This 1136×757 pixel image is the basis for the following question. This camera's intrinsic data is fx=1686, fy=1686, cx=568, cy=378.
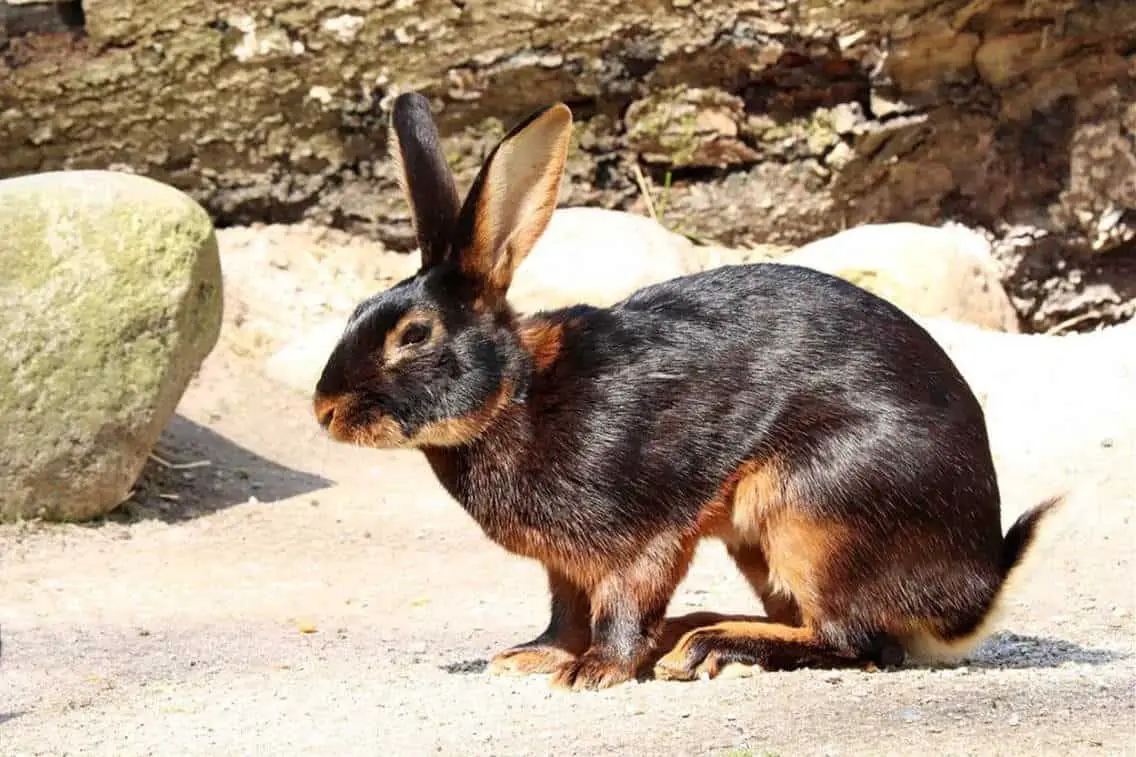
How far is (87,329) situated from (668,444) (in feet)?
13.2

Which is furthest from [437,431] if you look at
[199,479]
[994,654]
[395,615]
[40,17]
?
[40,17]

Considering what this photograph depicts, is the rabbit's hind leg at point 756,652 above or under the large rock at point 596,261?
above

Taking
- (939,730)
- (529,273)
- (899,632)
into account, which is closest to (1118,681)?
(899,632)

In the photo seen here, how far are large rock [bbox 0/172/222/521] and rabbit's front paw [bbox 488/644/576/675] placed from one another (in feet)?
12.0

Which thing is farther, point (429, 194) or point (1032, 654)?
point (1032, 654)

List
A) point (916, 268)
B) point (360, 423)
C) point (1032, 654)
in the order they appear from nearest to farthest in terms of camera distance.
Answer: point (360, 423)
point (1032, 654)
point (916, 268)

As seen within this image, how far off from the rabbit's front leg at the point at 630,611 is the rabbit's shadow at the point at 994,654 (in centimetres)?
18

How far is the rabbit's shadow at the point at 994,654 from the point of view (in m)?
4.58

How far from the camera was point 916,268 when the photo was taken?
394 inches

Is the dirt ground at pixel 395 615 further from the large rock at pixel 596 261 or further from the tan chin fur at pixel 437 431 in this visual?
the large rock at pixel 596 261

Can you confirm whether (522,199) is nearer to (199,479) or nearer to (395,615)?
(395,615)

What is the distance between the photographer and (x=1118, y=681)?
421 cm

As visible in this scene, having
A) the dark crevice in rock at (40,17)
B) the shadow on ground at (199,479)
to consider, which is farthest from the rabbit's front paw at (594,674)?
the dark crevice in rock at (40,17)

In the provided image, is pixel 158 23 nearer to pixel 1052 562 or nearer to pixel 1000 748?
pixel 1052 562
